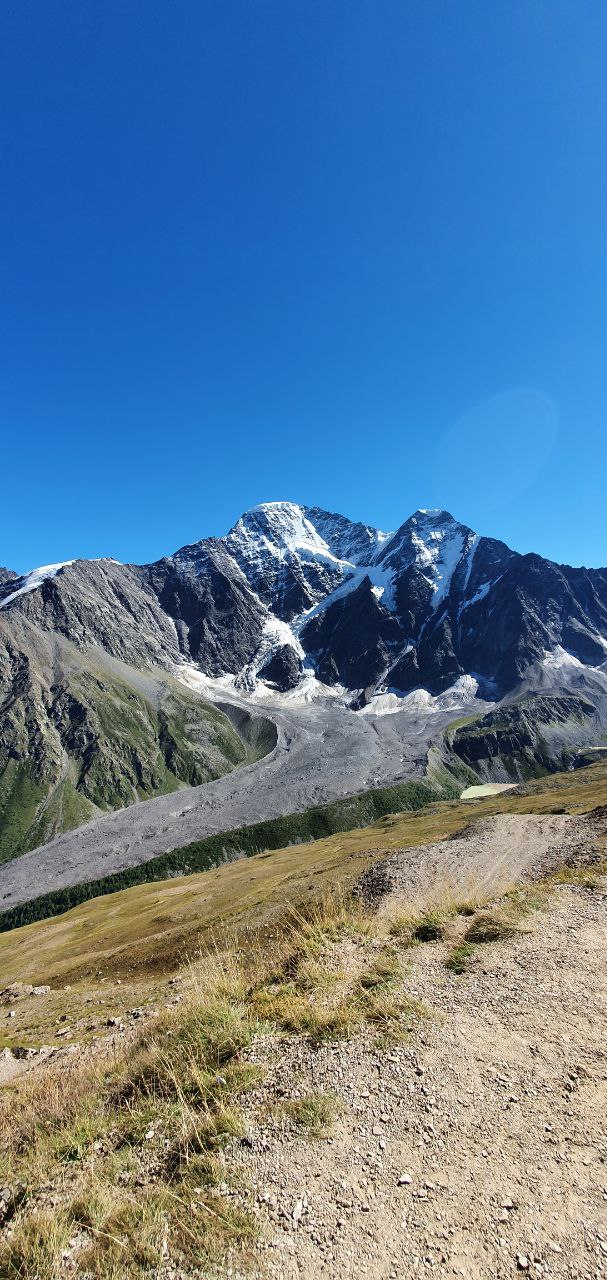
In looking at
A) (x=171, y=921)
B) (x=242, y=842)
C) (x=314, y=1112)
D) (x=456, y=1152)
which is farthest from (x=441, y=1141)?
(x=242, y=842)

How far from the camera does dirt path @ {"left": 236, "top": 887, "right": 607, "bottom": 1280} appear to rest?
4727 millimetres

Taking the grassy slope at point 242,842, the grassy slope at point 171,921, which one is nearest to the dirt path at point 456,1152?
the grassy slope at point 171,921

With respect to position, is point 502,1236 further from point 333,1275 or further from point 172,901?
point 172,901

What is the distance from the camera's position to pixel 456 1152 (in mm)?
5742

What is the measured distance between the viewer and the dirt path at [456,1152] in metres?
4.73

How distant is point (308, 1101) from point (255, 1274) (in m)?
2.02

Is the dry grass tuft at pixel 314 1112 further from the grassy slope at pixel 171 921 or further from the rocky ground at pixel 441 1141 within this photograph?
the grassy slope at pixel 171 921

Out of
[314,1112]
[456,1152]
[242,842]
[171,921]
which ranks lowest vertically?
[242,842]

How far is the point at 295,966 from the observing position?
10609 mm

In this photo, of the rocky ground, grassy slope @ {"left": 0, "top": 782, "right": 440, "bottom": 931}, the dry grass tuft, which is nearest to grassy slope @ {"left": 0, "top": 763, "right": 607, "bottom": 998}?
the rocky ground

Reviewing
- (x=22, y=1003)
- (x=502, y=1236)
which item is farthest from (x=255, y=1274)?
(x=22, y=1003)

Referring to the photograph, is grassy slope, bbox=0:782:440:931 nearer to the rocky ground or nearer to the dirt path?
the rocky ground

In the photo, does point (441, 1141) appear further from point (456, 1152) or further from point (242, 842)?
point (242, 842)

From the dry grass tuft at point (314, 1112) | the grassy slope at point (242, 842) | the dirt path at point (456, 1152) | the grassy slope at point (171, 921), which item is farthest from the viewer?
the grassy slope at point (242, 842)
